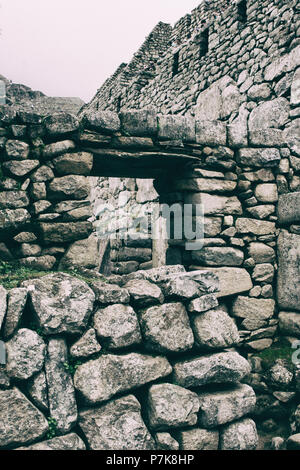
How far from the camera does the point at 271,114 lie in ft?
17.9

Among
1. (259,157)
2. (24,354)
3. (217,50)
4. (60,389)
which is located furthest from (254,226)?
(217,50)

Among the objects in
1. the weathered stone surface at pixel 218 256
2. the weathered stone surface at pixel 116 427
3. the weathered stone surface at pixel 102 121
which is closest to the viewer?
the weathered stone surface at pixel 116 427

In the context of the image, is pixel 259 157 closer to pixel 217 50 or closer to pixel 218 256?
pixel 218 256

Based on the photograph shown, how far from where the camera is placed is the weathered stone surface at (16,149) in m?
3.72

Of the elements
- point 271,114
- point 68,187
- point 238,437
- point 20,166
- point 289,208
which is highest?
point 271,114

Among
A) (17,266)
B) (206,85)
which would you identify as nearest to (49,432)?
(17,266)

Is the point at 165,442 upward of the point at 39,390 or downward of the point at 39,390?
downward

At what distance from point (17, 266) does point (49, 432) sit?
1465 mm

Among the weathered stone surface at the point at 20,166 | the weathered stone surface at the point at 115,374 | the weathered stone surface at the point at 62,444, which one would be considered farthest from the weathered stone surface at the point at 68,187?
the weathered stone surface at the point at 62,444

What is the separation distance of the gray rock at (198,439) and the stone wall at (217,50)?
4.51 meters

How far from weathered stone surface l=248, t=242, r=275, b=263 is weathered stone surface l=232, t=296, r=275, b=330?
0.46m

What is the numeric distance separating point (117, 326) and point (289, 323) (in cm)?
233

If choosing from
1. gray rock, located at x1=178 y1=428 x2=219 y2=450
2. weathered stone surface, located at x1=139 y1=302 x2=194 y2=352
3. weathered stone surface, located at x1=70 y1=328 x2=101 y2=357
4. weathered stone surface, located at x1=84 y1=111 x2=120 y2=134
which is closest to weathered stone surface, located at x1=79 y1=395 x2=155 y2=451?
gray rock, located at x1=178 y1=428 x2=219 y2=450

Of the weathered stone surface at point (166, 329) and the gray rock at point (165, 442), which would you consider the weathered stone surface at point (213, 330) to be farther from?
the gray rock at point (165, 442)
